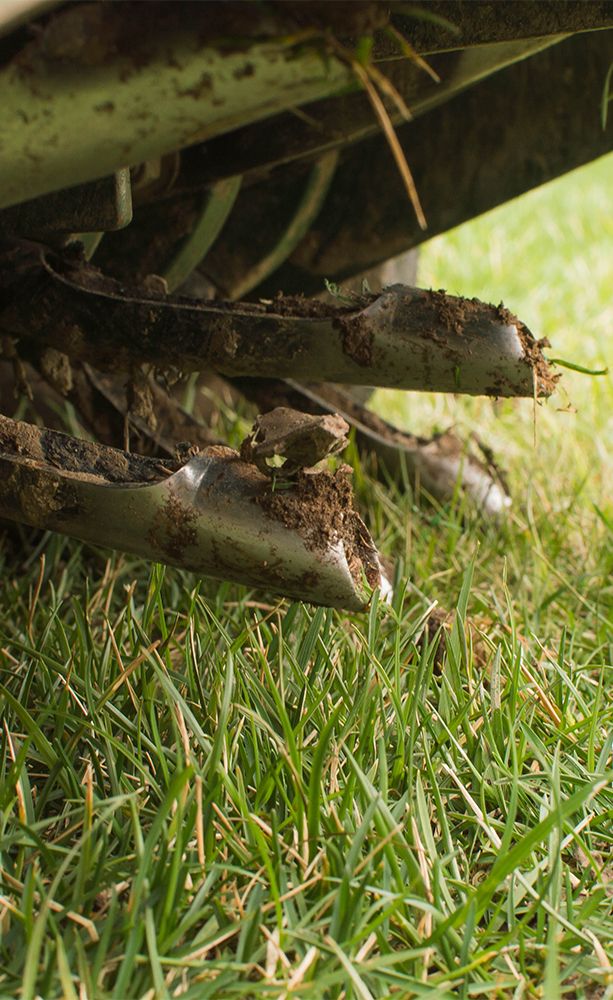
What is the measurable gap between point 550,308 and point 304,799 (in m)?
2.86

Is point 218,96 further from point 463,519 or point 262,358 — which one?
point 463,519

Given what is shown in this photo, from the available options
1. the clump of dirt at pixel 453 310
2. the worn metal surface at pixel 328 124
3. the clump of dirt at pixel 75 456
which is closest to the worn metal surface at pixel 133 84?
the clump of dirt at pixel 75 456

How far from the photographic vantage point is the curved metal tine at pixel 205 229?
1.73 m

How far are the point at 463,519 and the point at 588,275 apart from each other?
221 centimetres

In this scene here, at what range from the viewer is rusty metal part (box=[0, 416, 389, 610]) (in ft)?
3.71

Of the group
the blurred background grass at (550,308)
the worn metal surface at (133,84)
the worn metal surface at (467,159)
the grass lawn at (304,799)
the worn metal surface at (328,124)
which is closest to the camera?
the worn metal surface at (133,84)

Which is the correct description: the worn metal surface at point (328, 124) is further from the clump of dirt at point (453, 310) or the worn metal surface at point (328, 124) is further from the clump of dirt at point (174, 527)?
the clump of dirt at point (174, 527)

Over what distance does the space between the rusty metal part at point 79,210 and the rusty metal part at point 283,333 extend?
221 mm

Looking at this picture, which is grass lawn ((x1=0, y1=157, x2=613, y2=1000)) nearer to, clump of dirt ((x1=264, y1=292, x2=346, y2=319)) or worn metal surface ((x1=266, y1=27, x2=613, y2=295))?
clump of dirt ((x1=264, y1=292, x2=346, y2=319))

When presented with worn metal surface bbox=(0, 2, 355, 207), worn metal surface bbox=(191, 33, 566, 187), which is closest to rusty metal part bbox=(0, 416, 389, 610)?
worn metal surface bbox=(0, 2, 355, 207)

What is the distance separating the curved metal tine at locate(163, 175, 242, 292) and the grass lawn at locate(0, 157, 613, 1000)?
0.46 metres

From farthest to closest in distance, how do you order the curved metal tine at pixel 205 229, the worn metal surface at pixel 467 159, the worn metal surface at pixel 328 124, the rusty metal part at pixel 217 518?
the worn metal surface at pixel 467 159, the curved metal tine at pixel 205 229, the worn metal surface at pixel 328 124, the rusty metal part at pixel 217 518

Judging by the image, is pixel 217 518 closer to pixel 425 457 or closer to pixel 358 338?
pixel 358 338

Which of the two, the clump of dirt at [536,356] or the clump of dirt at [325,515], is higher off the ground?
the clump of dirt at [536,356]
